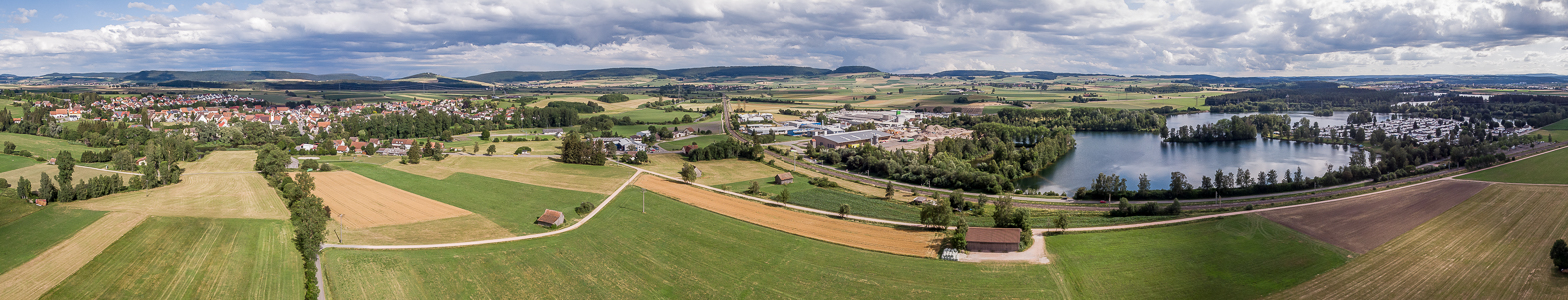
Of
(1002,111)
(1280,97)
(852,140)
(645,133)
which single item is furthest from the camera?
(1280,97)

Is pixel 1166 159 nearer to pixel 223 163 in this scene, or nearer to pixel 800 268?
pixel 800 268

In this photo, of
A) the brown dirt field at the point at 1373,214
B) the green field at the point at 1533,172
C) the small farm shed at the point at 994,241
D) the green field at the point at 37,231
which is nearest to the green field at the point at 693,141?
the green field at the point at 37,231

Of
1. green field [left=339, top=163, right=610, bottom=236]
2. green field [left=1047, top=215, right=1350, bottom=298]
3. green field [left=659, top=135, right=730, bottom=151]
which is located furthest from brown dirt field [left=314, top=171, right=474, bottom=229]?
green field [left=1047, top=215, right=1350, bottom=298]

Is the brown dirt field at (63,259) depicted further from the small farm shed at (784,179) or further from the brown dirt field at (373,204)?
the small farm shed at (784,179)

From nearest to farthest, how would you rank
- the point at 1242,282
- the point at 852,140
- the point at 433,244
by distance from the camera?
the point at 1242,282
the point at 433,244
the point at 852,140

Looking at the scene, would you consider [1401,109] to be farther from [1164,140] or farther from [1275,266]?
[1275,266]

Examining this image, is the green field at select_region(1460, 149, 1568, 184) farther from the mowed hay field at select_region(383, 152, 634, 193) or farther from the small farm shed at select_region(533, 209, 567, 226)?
the mowed hay field at select_region(383, 152, 634, 193)

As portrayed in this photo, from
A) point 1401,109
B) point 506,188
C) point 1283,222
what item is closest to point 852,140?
point 506,188

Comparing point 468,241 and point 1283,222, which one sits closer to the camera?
point 468,241
